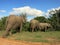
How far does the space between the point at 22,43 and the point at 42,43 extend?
3.31 ft

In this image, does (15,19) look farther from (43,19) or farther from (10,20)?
(43,19)

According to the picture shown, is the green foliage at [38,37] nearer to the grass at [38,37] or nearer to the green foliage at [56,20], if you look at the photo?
the grass at [38,37]

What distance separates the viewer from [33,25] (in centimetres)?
2525

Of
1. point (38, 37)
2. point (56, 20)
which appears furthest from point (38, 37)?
point (56, 20)

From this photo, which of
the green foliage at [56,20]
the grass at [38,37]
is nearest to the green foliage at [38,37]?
the grass at [38,37]

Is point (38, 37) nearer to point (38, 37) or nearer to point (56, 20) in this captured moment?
point (38, 37)

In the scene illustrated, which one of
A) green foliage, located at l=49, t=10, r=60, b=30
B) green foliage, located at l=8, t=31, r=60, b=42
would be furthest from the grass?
green foliage, located at l=49, t=10, r=60, b=30

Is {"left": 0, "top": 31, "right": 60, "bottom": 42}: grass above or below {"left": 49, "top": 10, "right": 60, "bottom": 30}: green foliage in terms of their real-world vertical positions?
below

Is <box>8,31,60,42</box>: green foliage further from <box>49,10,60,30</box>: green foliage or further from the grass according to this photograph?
<box>49,10,60,30</box>: green foliage

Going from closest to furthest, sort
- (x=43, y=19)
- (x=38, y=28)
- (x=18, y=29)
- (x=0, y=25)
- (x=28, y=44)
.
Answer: (x=28, y=44), (x=18, y=29), (x=0, y=25), (x=38, y=28), (x=43, y=19)

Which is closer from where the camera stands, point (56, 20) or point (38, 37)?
point (38, 37)

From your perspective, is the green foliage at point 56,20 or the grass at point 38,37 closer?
the grass at point 38,37

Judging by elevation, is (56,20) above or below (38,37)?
above

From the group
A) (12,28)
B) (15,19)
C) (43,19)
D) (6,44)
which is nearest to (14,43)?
(6,44)
